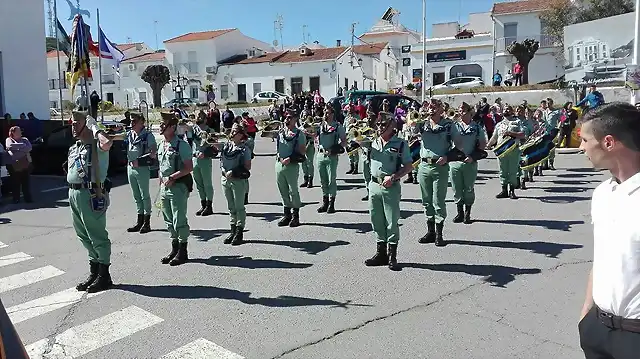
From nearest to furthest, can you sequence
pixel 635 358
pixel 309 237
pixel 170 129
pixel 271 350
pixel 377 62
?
pixel 635 358
pixel 271 350
pixel 170 129
pixel 309 237
pixel 377 62

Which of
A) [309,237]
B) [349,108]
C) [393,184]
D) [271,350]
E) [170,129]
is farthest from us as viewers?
[349,108]

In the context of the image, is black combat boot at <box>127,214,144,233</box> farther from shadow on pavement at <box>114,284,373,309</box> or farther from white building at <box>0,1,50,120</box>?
white building at <box>0,1,50,120</box>

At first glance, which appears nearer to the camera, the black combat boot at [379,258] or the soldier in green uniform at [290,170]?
the black combat boot at [379,258]

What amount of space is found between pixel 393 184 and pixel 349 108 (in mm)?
13096

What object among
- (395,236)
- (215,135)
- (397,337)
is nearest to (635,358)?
(397,337)

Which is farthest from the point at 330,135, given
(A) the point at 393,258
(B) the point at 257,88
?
(B) the point at 257,88

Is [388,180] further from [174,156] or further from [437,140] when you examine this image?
[174,156]

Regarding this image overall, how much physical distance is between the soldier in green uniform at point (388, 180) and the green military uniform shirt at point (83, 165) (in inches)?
129

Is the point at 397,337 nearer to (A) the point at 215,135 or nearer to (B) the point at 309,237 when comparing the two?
(B) the point at 309,237

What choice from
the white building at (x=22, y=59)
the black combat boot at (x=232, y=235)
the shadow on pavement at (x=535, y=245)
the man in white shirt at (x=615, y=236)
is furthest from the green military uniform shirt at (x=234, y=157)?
the white building at (x=22, y=59)

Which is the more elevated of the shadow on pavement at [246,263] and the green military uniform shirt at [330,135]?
the green military uniform shirt at [330,135]

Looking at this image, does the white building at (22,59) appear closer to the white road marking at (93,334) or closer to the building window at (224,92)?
the white road marking at (93,334)

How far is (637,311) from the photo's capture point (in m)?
2.82

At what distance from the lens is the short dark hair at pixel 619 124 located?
2895mm
